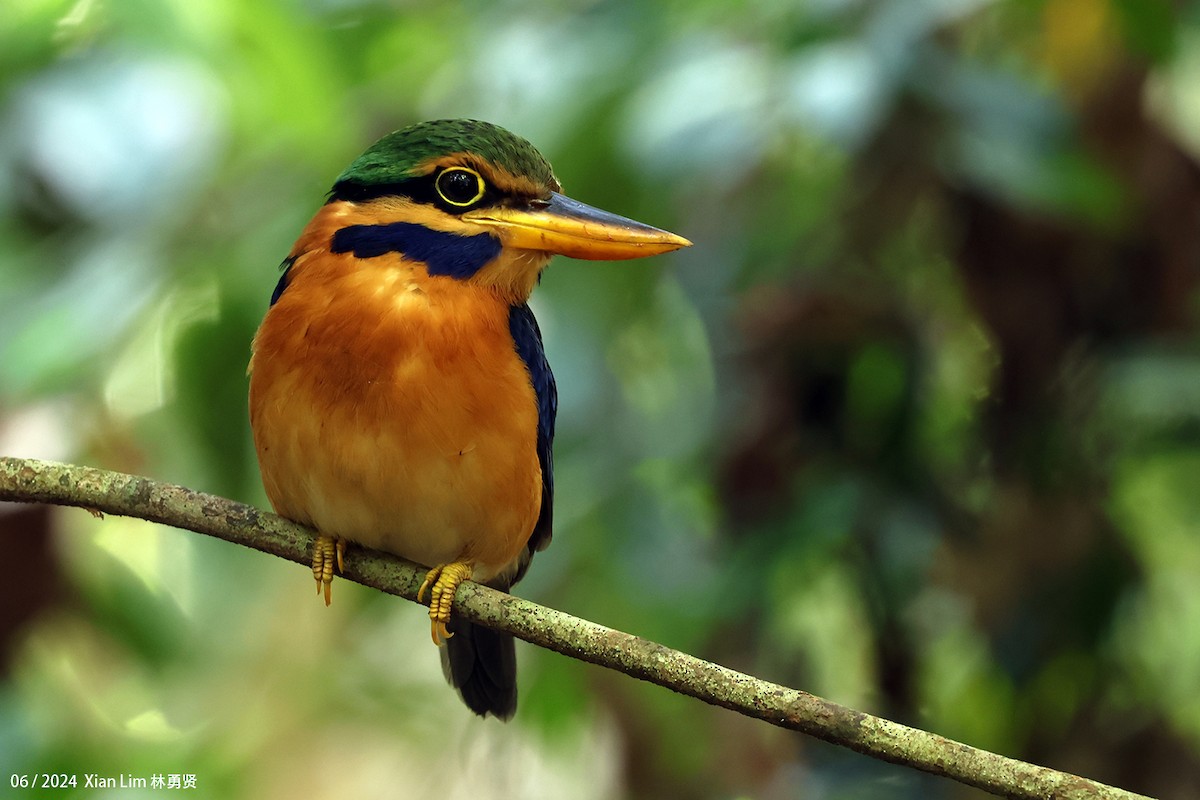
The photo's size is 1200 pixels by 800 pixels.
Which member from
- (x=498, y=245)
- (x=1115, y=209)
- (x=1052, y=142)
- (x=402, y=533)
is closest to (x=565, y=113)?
(x=498, y=245)

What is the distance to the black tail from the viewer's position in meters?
2.91

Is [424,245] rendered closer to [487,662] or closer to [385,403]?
[385,403]

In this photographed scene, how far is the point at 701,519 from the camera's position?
348 cm

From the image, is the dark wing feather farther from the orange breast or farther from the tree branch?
the tree branch

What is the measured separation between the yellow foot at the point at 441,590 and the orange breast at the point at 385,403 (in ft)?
0.22

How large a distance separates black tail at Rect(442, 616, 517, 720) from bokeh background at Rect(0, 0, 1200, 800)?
19cm

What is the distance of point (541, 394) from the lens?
261cm

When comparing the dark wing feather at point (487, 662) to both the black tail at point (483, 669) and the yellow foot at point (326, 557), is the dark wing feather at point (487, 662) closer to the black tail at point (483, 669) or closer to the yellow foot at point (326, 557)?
the black tail at point (483, 669)

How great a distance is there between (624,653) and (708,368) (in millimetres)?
1510

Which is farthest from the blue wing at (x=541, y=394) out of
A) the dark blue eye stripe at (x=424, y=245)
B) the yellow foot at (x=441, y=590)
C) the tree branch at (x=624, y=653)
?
the tree branch at (x=624, y=653)

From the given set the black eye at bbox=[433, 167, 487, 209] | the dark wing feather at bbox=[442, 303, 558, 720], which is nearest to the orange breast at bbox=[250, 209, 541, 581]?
the black eye at bbox=[433, 167, 487, 209]

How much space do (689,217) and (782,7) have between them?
77 cm

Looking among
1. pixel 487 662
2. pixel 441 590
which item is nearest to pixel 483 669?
pixel 487 662

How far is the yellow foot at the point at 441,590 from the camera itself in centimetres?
238
